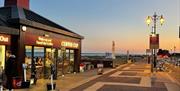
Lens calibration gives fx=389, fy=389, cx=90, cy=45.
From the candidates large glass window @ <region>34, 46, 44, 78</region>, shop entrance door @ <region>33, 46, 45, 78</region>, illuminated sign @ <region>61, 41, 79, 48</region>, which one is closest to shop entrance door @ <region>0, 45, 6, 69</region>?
shop entrance door @ <region>33, 46, 45, 78</region>

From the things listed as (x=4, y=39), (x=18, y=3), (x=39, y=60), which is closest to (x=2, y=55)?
(x=4, y=39)

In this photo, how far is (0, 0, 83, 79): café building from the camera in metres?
22.2

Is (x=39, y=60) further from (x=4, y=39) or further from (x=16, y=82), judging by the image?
(x=16, y=82)

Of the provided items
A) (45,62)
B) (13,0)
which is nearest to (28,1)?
(13,0)

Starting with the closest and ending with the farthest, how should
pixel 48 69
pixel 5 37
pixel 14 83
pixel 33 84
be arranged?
pixel 14 83, pixel 5 37, pixel 33 84, pixel 48 69

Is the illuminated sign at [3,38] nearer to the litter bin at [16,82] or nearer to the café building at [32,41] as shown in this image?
the café building at [32,41]

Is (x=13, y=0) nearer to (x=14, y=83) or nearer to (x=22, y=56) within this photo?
(x=22, y=56)

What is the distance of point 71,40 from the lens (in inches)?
1348

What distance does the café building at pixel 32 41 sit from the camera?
22.2 meters

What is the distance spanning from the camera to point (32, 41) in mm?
24578

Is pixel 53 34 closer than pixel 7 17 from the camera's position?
No

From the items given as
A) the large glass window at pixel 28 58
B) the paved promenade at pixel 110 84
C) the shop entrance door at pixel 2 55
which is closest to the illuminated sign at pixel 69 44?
the paved promenade at pixel 110 84

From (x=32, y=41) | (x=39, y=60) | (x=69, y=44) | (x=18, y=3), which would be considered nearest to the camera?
(x=32, y=41)

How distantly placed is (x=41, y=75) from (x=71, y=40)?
7.78 meters
